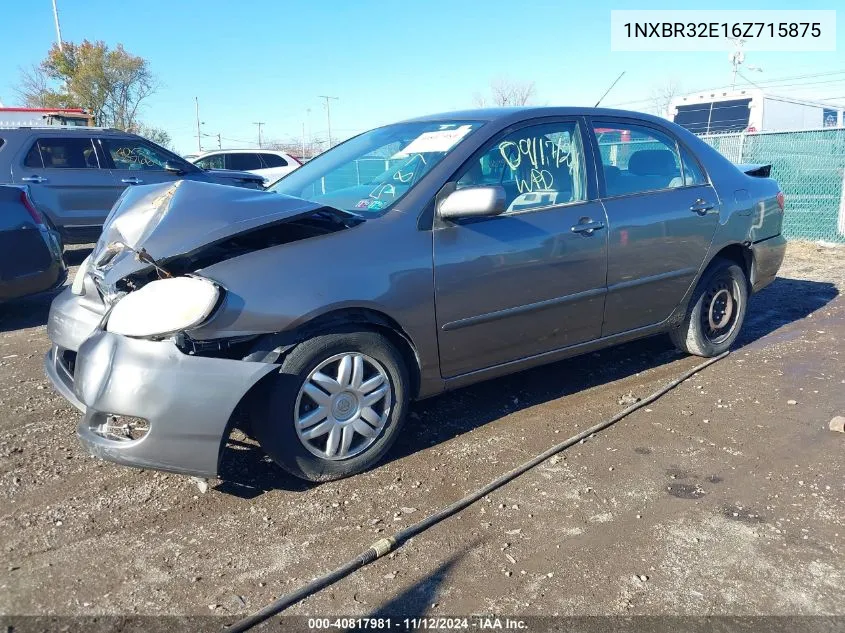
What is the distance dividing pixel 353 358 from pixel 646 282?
2064 millimetres

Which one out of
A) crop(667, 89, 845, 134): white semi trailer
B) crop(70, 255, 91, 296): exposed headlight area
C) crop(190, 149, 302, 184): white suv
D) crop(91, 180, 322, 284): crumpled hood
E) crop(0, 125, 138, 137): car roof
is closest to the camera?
crop(91, 180, 322, 284): crumpled hood

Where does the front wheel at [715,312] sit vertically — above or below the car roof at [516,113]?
below

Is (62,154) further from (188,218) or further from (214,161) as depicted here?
A: (188,218)

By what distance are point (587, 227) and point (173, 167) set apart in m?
7.62

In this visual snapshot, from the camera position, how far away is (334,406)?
10.2ft

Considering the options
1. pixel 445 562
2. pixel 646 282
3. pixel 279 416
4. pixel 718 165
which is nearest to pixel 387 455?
pixel 279 416

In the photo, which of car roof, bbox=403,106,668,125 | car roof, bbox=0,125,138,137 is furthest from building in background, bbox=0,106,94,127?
car roof, bbox=403,106,668,125

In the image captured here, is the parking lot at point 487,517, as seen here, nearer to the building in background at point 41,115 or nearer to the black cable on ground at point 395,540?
the black cable on ground at point 395,540

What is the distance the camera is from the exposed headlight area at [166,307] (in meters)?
2.69

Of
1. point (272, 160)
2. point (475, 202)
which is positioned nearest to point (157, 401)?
point (475, 202)

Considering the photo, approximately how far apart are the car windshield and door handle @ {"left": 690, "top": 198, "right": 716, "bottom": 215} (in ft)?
5.33

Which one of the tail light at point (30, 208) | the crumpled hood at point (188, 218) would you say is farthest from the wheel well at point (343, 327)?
the tail light at point (30, 208)

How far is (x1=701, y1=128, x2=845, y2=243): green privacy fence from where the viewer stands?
32.8 ft

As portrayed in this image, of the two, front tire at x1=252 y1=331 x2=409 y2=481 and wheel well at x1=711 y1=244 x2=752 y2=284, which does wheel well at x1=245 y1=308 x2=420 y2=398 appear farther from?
wheel well at x1=711 y1=244 x2=752 y2=284
